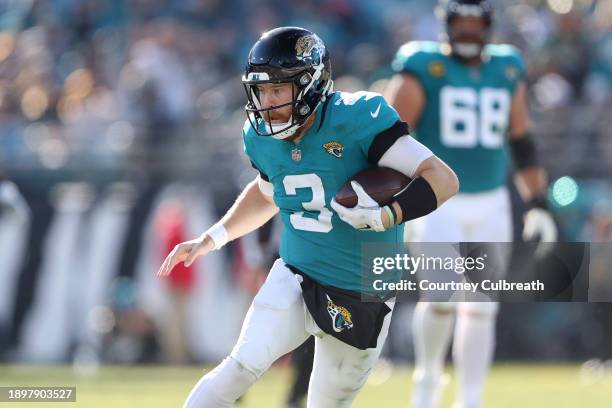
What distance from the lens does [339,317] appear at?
16.1ft

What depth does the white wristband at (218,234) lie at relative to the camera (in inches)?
206

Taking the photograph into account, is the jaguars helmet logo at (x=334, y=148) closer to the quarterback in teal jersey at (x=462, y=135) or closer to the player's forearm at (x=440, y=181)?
the player's forearm at (x=440, y=181)

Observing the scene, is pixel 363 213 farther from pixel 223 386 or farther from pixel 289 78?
pixel 223 386

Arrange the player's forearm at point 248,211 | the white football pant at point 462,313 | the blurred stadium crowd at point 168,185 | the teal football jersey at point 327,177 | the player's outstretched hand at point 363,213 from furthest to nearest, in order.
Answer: the blurred stadium crowd at point 168,185
the white football pant at point 462,313
the player's forearm at point 248,211
the teal football jersey at point 327,177
the player's outstretched hand at point 363,213

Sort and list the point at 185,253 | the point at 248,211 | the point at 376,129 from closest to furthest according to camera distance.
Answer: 1. the point at 376,129
2. the point at 185,253
3. the point at 248,211

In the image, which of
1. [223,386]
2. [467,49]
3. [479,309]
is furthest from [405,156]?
[467,49]

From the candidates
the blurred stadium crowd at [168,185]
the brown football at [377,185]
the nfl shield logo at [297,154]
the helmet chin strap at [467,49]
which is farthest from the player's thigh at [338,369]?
the blurred stadium crowd at [168,185]

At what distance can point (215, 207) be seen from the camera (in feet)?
38.7

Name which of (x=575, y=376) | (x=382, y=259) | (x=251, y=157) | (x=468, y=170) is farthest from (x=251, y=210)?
(x=575, y=376)

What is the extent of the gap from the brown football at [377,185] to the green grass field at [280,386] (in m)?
3.01

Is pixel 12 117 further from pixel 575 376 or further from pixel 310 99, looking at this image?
pixel 310 99

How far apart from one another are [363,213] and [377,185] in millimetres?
177

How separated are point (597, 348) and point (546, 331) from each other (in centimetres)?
47

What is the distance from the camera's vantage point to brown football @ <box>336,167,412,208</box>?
470 centimetres
